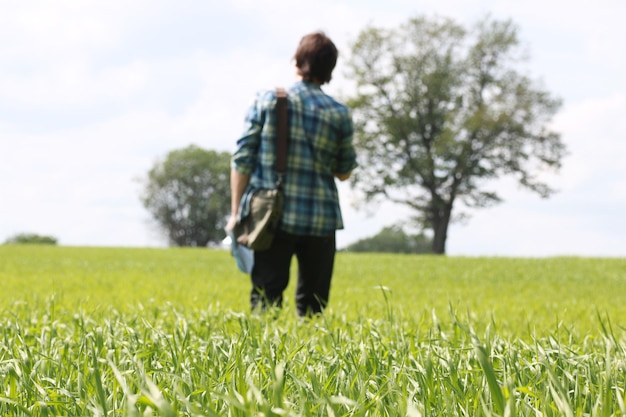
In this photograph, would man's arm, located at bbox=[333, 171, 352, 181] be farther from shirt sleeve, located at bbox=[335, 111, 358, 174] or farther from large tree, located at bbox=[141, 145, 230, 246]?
large tree, located at bbox=[141, 145, 230, 246]

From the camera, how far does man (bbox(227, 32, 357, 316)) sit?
16.1 feet

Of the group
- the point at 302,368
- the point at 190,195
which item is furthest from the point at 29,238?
the point at 302,368

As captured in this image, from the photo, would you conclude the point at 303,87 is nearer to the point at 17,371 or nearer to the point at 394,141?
the point at 17,371

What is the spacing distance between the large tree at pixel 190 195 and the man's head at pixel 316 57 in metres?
55.9

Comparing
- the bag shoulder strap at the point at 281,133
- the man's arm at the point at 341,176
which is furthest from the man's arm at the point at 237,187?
the man's arm at the point at 341,176

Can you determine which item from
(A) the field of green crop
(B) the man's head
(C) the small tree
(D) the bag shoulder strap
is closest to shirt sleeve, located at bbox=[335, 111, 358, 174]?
(B) the man's head

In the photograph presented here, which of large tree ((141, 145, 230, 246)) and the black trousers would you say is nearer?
the black trousers

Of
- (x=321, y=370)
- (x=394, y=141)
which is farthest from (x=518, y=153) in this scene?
(x=321, y=370)

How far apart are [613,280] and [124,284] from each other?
1044 centimetres

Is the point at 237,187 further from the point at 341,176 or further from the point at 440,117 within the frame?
the point at 440,117

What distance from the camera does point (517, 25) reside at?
118 ft

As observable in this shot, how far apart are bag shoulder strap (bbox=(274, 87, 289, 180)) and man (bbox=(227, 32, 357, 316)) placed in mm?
37

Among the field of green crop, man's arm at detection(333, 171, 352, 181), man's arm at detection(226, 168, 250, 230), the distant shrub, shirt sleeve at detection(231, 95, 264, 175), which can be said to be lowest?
the distant shrub

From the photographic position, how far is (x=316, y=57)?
5016 millimetres
